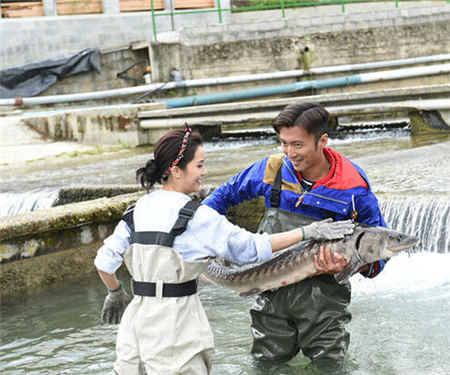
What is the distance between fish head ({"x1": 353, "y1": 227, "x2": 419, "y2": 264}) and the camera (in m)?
3.32

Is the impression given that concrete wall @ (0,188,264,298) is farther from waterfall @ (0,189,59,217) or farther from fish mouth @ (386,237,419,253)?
fish mouth @ (386,237,419,253)

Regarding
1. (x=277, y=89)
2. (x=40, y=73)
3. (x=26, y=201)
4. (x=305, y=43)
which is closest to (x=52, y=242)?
(x=26, y=201)

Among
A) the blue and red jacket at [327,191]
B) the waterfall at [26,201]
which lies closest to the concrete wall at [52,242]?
the waterfall at [26,201]

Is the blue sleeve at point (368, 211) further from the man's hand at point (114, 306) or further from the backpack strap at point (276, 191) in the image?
the man's hand at point (114, 306)

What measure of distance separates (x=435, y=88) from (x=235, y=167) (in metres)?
4.90

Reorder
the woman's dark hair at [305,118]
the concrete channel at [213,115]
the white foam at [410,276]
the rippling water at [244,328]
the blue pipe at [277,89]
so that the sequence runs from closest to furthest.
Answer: the woman's dark hair at [305,118] < the rippling water at [244,328] < the white foam at [410,276] < the concrete channel at [213,115] < the blue pipe at [277,89]

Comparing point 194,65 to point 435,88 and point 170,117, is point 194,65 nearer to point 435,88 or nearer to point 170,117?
point 170,117

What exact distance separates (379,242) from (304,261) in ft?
1.21

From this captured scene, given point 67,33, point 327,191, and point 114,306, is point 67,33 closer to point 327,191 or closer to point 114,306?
point 327,191

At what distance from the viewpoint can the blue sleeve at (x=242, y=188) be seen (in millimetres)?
3682

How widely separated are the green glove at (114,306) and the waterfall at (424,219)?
3918mm

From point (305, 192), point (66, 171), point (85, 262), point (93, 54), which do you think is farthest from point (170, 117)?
point (305, 192)

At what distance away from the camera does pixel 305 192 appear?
353cm

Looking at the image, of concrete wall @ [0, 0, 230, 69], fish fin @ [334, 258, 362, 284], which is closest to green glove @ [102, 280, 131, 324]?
fish fin @ [334, 258, 362, 284]
